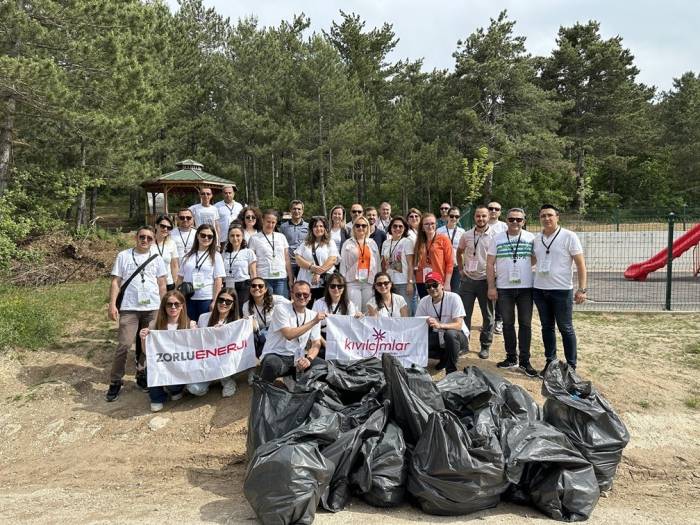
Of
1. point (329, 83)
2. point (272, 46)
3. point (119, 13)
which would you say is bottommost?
point (119, 13)

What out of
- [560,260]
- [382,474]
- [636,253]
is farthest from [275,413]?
[636,253]

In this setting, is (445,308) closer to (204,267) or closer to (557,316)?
(557,316)

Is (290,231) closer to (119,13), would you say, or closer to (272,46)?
(119,13)

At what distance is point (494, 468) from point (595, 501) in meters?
0.82

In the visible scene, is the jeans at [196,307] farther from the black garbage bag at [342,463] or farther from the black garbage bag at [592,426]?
the black garbage bag at [592,426]

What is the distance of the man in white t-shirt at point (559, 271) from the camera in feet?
17.7

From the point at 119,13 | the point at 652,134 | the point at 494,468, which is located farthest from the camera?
the point at 652,134

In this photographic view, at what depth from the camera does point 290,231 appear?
694 cm

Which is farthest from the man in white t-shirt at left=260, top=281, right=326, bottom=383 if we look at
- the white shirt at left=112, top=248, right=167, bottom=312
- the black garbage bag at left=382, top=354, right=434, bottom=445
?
the white shirt at left=112, top=248, right=167, bottom=312

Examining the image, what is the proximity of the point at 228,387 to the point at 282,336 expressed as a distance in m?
0.98

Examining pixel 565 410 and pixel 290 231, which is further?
pixel 290 231

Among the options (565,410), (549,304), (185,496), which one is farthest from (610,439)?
(185,496)

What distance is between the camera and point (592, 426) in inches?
153

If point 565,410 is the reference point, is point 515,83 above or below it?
above
